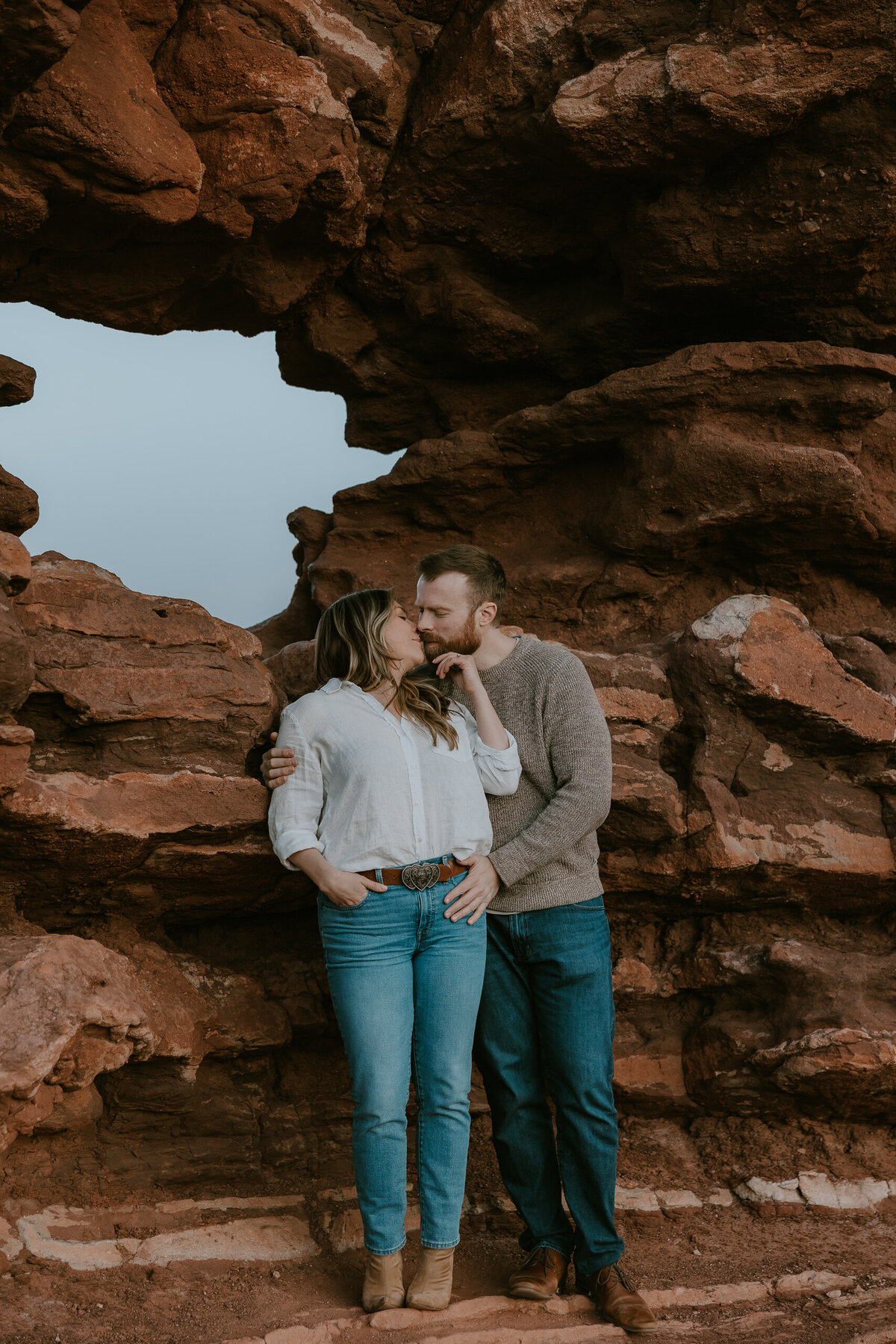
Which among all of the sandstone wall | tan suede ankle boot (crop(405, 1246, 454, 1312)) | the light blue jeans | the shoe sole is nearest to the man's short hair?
the sandstone wall

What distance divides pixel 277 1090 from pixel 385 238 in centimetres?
428

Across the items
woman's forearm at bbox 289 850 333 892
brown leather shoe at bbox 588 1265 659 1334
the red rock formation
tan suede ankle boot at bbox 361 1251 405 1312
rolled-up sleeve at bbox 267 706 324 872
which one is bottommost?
brown leather shoe at bbox 588 1265 659 1334

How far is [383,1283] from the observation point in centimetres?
358

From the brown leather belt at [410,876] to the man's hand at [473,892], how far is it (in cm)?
9

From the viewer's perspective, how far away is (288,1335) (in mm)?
3611

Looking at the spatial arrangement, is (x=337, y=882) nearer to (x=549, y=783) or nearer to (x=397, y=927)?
(x=397, y=927)

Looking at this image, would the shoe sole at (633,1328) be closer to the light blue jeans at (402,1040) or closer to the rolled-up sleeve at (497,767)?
the light blue jeans at (402,1040)

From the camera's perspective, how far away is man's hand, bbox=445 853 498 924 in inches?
143

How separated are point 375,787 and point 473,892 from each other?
1.55ft

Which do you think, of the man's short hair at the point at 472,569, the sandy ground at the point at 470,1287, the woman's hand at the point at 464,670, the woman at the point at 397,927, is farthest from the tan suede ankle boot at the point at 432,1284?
the man's short hair at the point at 472,569

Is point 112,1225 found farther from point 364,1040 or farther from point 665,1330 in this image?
point 665,1330

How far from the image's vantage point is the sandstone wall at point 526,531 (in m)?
4.31

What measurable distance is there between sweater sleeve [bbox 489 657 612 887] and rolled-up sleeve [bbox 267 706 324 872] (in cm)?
62

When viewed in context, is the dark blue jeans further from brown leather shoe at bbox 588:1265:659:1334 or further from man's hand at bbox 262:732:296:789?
man's hand at bbox 262:732:296:789
